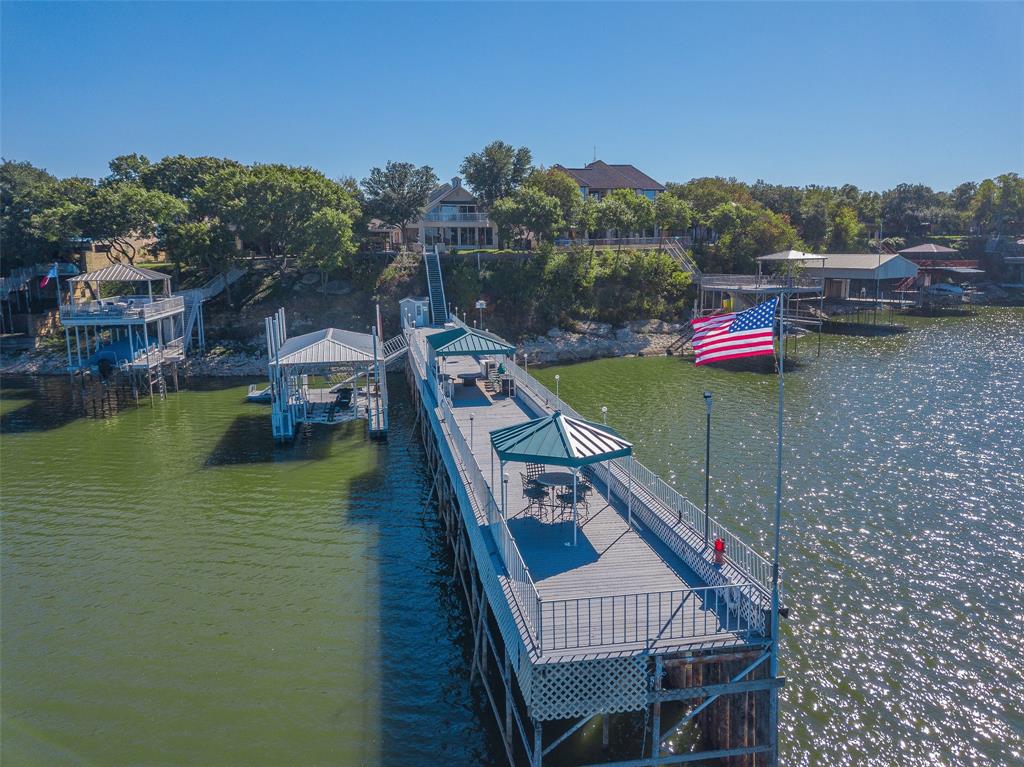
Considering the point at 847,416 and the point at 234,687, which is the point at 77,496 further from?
the point at 847,416

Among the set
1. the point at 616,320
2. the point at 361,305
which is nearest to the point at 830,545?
the point at 616,320

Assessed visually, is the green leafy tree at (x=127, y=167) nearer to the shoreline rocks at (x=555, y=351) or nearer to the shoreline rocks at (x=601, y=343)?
the shoreline rocks at (x=555, y=351)

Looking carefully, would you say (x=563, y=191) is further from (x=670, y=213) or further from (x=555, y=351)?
(x=555, y=351)

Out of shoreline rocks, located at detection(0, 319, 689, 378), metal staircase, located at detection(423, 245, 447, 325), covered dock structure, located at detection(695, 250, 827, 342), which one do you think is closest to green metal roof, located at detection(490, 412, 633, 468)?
shoreline rocks, located at detection(0, 319, 689, 378)

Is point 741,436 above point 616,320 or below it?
below

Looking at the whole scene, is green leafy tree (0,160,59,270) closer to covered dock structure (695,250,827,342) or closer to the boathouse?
→ the boathouse

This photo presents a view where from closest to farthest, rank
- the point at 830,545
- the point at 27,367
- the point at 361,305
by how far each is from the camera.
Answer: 1. the point at 830,545
2. the point at 27,367
3. the point at 361,305

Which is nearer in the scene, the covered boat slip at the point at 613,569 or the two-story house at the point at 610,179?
the covered boat slip at the point at 613,569

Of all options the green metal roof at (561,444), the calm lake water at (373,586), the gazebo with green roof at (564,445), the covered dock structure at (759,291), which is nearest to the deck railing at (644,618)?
the gazebo with green roof at (564,445)
